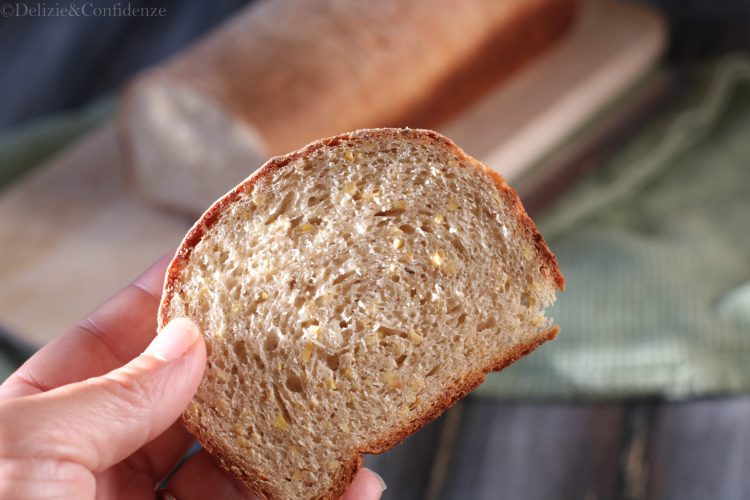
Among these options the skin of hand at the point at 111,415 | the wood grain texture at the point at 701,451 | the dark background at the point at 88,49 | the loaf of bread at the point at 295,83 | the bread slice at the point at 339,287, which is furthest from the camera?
the dark background at the point at 88,49

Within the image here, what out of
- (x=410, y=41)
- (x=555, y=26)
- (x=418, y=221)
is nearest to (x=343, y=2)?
(x=410, y=41)

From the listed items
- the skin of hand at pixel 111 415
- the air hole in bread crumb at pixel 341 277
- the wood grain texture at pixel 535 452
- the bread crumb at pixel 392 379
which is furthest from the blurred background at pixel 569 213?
the air hole in bread crumb at pixel 341 277

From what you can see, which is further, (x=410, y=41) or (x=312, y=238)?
(x=410, y=41)

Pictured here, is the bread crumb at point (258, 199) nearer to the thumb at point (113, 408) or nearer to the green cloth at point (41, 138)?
the thumb at point (113, 408)

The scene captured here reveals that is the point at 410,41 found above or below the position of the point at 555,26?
above

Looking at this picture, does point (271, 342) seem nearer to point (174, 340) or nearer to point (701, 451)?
point (174, 340)

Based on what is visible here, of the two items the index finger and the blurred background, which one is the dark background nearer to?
the blurred background

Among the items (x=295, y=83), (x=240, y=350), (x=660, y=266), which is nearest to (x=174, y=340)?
(x=240, y=350)

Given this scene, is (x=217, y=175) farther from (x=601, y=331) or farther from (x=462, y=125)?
(x=601, y=331)
